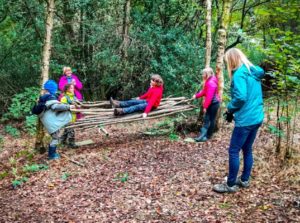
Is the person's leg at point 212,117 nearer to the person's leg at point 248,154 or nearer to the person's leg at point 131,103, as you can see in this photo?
the person's leg at point 131,103

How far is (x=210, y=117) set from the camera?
24.3 feet

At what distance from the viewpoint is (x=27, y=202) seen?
5.23m

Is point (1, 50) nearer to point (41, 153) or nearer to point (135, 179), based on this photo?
point (41, 153)

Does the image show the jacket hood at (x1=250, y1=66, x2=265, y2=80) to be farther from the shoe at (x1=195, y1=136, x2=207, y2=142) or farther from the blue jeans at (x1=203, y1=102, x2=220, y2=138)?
the shoe at (x1=195, y1=136, x2=207, y2=142)

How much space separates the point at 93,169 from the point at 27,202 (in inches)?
53.6

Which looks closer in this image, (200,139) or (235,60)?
(235,60)

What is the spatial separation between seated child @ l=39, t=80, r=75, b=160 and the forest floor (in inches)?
23.8

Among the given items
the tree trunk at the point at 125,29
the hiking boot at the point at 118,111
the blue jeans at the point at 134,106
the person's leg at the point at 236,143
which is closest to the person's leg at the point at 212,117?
the blue jeans at the point at 134,106

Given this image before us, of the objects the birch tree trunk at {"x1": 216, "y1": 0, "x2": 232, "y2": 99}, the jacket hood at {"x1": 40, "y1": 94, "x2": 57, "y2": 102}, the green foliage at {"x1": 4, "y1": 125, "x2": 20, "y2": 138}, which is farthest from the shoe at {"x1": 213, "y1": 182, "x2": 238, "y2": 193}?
the green foliage at {"x1": 4, "y1": 125, "x2": 20, "y2": 138}

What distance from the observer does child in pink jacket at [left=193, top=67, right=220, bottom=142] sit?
23.5 ft

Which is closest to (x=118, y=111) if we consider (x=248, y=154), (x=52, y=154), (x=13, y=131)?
(x=52, y=154)

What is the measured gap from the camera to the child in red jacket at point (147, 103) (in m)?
7.26

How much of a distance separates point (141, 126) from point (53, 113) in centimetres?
410

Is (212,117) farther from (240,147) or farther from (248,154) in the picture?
(240,147)
